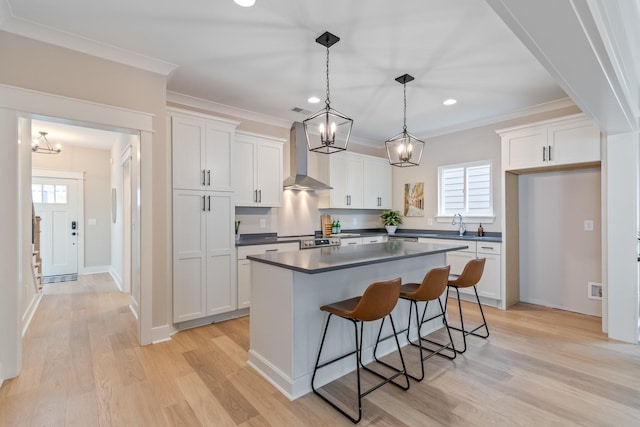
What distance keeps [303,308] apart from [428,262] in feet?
5.76

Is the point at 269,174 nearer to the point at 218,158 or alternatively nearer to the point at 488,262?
the point at 218,158

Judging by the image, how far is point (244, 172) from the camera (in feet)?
13.7

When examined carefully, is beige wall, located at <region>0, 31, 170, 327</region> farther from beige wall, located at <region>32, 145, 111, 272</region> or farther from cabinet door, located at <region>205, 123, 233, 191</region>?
beige wall, located at <region>32, 145, 111, 272</region>

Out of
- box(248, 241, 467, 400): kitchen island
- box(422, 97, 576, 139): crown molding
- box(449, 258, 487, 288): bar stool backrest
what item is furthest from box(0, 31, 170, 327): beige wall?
box(422, 97, 576, 139): crown molding

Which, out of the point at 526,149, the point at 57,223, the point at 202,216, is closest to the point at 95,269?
the point at 57,223

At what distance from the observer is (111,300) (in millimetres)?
4578

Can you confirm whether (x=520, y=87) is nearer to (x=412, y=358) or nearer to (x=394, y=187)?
(x=394, y=187)

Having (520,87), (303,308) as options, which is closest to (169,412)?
(303,308)

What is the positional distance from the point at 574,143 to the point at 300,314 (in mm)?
3769

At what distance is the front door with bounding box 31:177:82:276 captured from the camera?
6.16 metres

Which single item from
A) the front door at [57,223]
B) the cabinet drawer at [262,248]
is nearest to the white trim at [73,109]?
the cabinet drawer at [262,248]

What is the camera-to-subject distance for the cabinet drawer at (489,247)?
4215 mm

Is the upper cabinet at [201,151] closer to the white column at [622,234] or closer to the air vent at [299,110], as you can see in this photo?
the air vent at [299,110]

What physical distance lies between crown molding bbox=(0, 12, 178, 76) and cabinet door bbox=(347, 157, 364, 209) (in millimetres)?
3202
